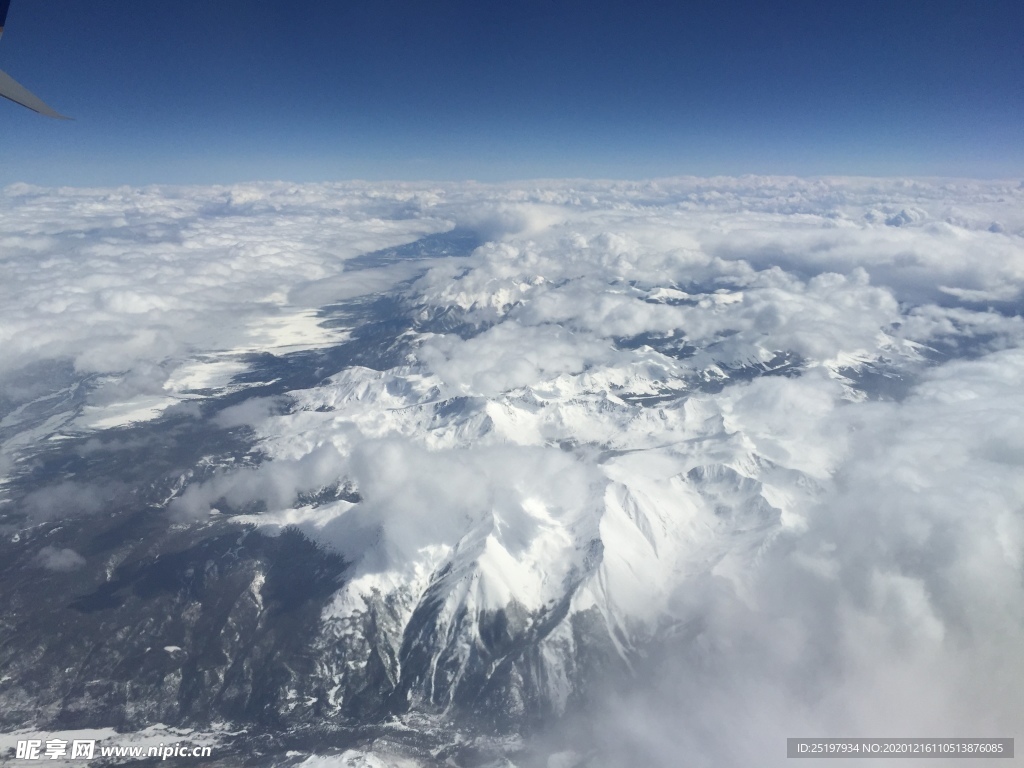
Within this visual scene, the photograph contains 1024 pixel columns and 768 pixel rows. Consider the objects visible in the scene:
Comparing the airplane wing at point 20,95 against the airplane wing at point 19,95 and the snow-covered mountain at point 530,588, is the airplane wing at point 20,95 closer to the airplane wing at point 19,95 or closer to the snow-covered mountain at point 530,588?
the airplane wing at point 19,95

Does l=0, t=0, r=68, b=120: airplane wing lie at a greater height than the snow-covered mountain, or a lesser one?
greater

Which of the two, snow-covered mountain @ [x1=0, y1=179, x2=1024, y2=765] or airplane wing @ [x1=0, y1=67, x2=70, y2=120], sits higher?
airplane wing @ [x1=0, y1=67, x2=70, y2=120]

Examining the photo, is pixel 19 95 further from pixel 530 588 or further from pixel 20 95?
pixel 530 588

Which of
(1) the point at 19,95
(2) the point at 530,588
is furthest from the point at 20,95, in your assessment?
(2) the point at 530,588

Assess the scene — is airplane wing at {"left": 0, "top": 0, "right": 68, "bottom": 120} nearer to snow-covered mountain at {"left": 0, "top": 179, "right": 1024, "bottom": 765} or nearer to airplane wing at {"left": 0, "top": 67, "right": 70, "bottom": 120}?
airplane wing at {"left": 0, "top": 67, "right": 70, "bottom": 120}

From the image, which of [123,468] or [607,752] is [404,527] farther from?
[123,468]

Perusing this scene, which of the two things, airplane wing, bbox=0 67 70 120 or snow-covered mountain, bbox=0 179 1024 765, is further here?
snow-covered mountain, bbox=0 179 1024 765

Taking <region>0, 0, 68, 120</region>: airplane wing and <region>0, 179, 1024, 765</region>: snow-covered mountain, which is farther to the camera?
<region>0, 179, 1024, 765</region>: snow-covered mountain

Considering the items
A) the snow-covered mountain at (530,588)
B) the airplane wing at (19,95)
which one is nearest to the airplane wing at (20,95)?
the airplane wing at (19,95)

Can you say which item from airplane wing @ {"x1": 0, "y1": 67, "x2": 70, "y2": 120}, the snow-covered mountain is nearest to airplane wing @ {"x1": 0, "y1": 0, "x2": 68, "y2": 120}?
airplane wing @ {"x1": 0, "y1": 67, "x2": 70, "y2": 120}

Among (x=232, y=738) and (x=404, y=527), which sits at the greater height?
(x=404, y=527)

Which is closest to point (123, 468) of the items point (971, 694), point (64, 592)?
point (64, 592)
